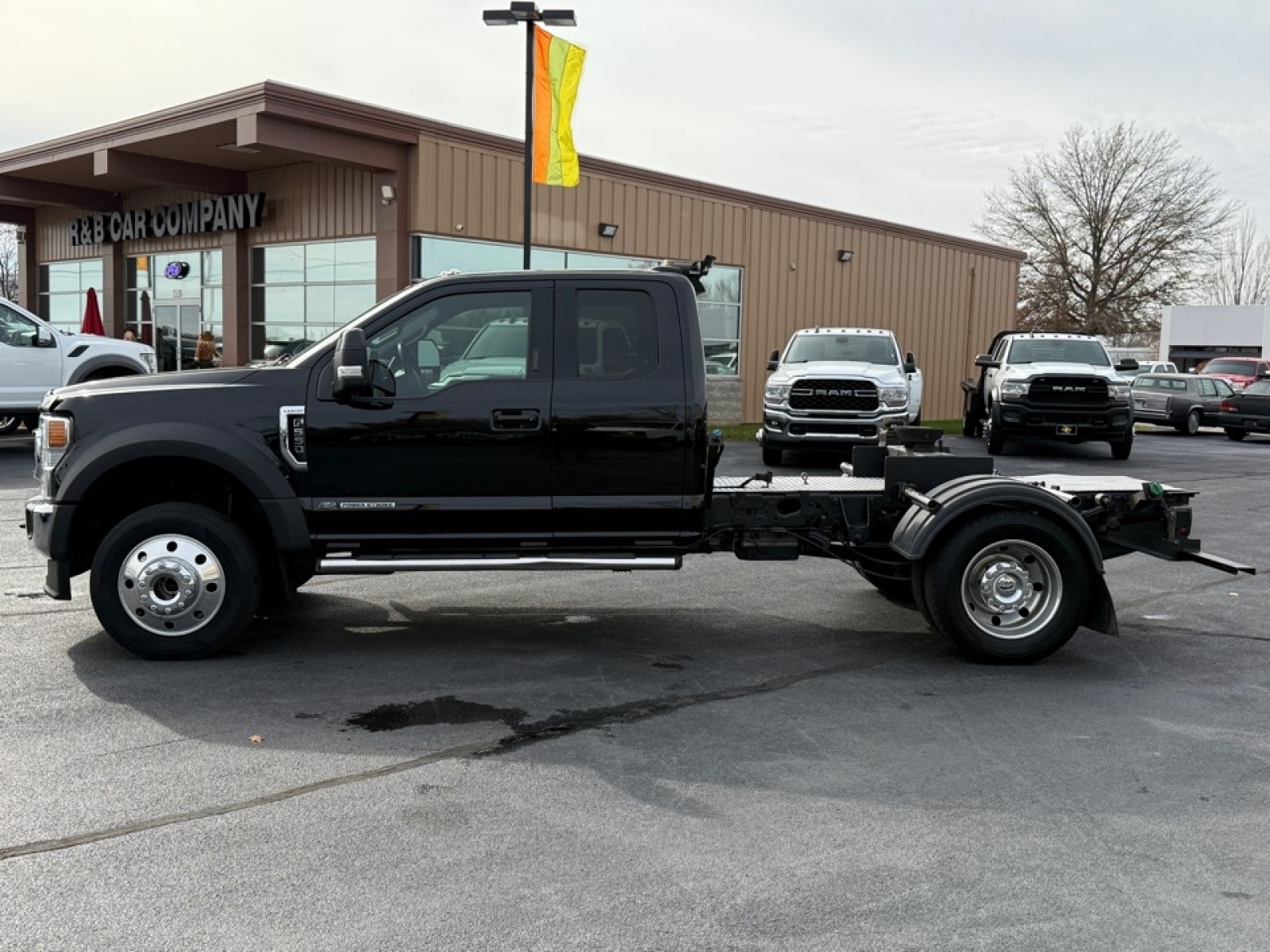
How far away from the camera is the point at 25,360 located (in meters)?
16.2

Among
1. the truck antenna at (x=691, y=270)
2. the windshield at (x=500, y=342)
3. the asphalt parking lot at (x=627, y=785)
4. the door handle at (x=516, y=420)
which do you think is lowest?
the asphalt parking lot at (x=627, y=785)

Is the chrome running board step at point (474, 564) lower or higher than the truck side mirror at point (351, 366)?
lower

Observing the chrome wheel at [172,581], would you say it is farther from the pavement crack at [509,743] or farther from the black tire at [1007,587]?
the black tire at [1007,587]

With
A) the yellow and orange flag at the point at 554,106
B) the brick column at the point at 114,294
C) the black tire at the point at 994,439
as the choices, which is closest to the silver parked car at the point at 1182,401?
the black tire at the point at 994,439

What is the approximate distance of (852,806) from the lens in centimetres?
441

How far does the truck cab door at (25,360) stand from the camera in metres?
16.1

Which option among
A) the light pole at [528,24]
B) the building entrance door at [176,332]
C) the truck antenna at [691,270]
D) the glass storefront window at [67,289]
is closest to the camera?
the truck antenna at [691,270]

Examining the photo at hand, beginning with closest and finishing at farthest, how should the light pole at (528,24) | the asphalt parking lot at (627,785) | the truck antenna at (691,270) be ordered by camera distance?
the asphalt parking lot at (627,785) → the truck antenna at (691,270) → the light pole at (528,24)

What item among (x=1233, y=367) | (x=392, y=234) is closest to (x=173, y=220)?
(x=392, y=234)

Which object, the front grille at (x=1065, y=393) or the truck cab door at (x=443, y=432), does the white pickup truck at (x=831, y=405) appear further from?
the truck cab door at (x=443, y=432)

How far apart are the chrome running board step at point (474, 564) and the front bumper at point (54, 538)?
4.21ft

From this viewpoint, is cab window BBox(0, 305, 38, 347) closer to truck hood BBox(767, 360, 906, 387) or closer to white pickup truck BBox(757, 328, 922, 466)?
white pickup truck BBox(757, 328, 922, 466)

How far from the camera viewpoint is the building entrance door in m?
24.8

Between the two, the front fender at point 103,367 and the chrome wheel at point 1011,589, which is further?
the front fender at point 103,367
